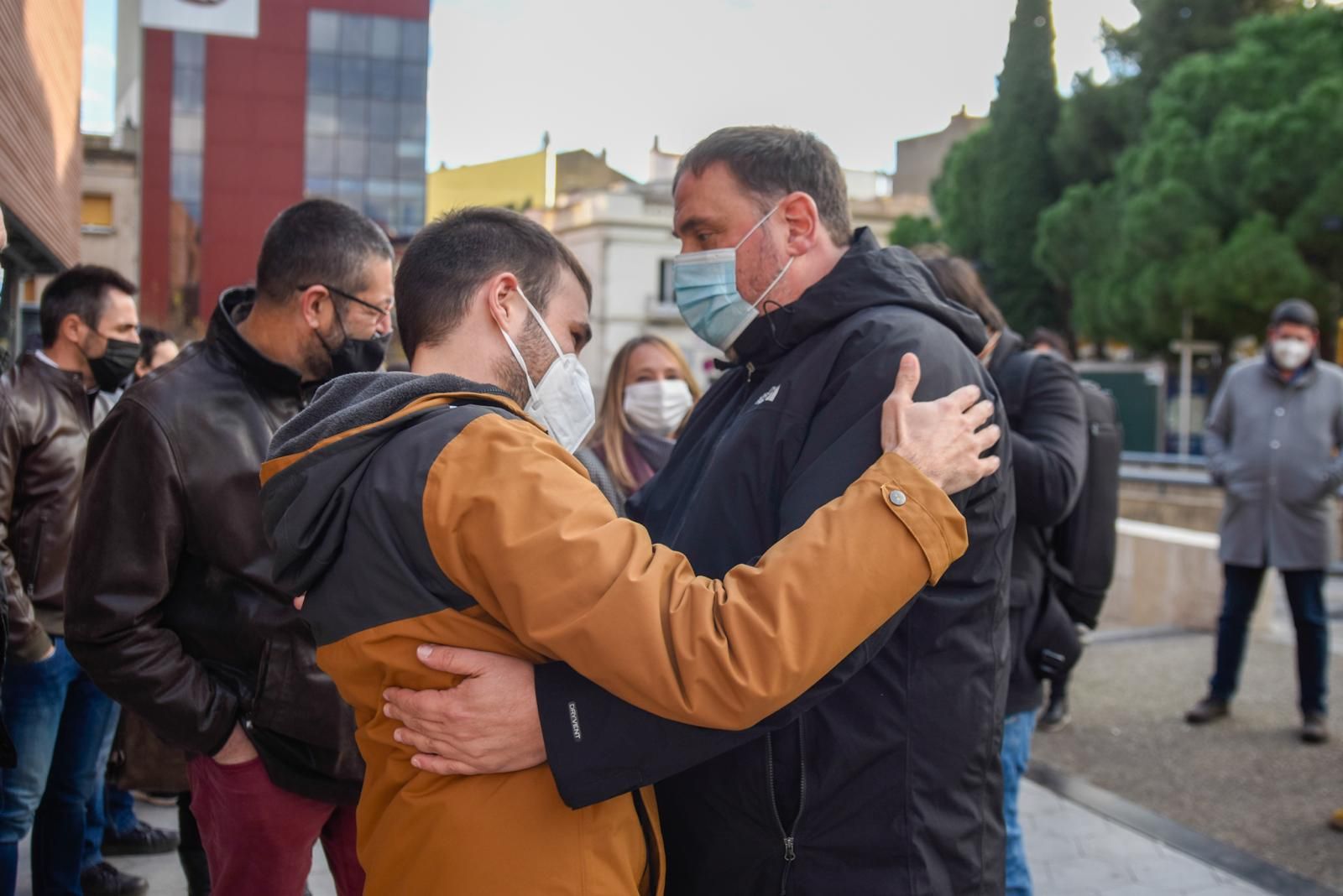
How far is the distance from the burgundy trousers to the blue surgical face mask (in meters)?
1.49

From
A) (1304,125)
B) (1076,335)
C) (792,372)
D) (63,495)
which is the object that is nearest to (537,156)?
(1304,125)

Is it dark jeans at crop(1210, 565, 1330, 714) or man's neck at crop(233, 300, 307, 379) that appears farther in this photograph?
dark jeans at crop(1210, 565, 1330, 714)

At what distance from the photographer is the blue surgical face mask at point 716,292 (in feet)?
8.07

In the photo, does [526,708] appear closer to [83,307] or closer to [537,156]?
[83,307]

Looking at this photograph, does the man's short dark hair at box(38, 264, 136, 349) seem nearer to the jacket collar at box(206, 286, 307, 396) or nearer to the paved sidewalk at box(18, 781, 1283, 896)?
the jacket collar at box(206, 286, 307, 396)

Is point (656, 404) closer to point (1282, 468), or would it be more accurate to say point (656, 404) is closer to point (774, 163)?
point (774, 163)

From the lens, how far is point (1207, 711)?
645cm

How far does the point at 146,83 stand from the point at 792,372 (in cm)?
3851

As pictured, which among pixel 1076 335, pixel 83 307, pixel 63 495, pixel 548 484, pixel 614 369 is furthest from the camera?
pixel 1076 335

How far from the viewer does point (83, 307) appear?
4.37m

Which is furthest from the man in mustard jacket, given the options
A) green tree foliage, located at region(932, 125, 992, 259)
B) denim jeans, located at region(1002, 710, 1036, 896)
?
green tree foliage, located at region(932, 125, 992, 259)

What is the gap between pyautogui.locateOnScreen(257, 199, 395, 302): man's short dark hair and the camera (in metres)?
2.84

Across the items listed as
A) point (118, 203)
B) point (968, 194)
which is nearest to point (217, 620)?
point (118, 203)

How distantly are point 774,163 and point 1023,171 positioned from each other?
38.8 meters
